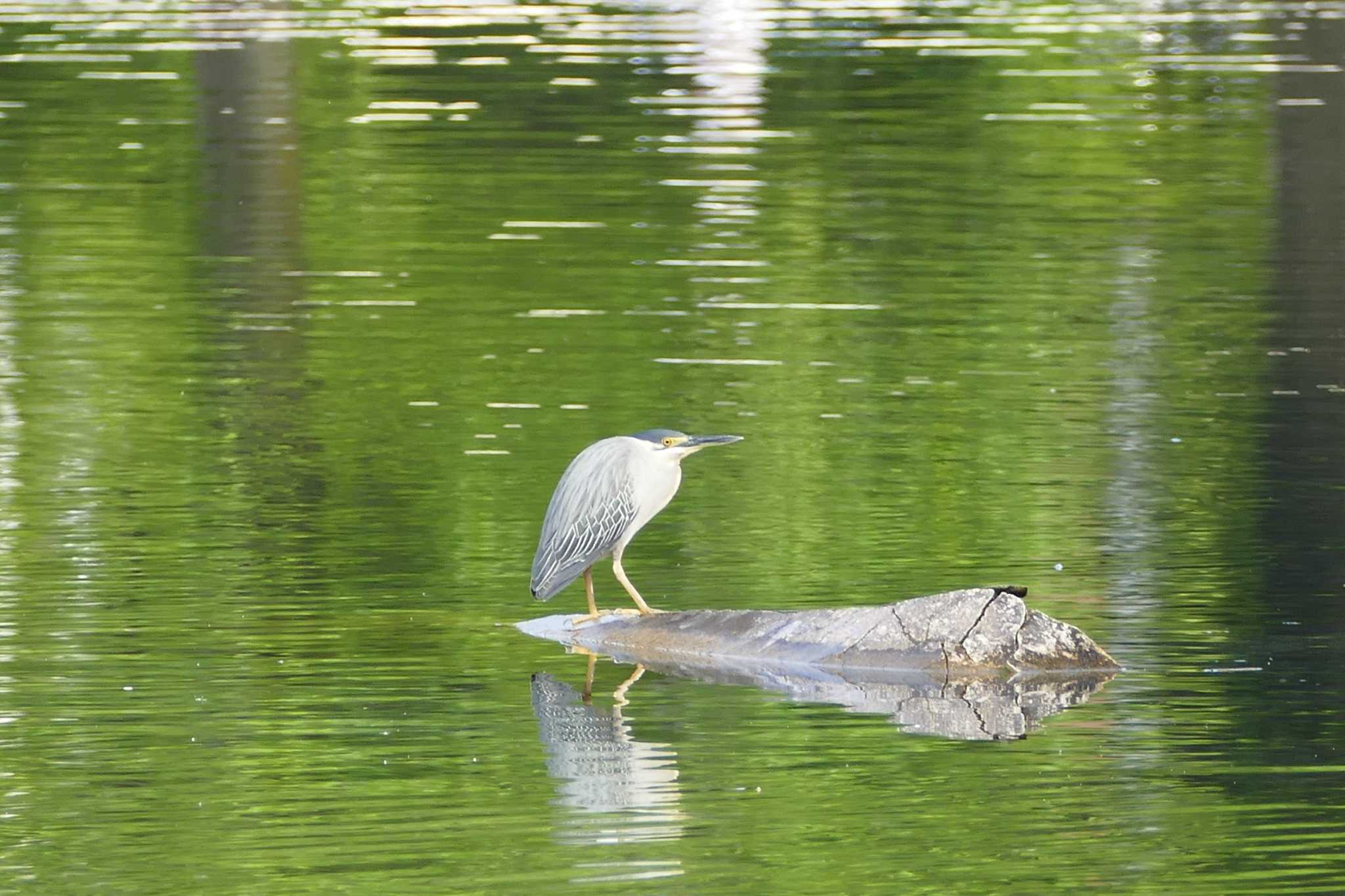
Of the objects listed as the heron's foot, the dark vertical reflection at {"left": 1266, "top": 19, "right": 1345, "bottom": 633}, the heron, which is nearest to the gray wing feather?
the heron

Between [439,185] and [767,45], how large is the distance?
19.7 meters

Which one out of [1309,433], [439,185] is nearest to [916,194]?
[439,185]

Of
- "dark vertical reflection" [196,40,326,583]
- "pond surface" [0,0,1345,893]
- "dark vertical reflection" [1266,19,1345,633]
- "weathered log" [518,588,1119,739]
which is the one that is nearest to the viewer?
"pond surface" [0,0,1345,893]

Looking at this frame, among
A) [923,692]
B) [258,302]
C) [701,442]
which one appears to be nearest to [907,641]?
[923,692]

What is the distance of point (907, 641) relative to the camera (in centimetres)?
1051

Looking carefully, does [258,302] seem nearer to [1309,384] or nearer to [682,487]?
[682,487]

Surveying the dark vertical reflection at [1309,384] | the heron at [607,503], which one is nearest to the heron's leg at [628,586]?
the heron at [607,503]

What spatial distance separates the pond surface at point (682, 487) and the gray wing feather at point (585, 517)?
14.9 inches

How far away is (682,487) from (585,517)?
11.5 feet

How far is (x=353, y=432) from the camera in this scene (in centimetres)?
1612

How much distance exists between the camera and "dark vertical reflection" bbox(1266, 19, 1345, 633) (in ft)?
40.4

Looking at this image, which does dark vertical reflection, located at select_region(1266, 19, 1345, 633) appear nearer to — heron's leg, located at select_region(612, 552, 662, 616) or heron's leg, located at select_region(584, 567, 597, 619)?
heron's leg, located at select_region(612, 552, 662, 616)

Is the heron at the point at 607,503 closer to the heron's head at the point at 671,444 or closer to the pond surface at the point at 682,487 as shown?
the heron's head at the point at 671,444

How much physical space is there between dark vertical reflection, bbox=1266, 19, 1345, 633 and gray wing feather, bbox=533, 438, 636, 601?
2743 millimetres
